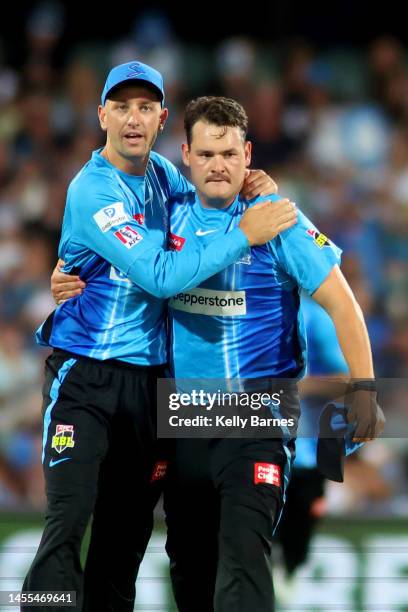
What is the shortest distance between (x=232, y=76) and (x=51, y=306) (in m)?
3.06

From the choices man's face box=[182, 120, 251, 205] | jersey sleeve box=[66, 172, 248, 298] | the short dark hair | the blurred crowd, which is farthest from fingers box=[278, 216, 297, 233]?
the blurred crowd

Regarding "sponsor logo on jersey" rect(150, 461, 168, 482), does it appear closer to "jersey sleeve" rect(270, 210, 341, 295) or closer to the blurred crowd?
"jersey sleeve" rect(270, 210, 341, 295)

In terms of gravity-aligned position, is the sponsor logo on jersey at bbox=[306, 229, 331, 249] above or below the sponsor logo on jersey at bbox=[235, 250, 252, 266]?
above

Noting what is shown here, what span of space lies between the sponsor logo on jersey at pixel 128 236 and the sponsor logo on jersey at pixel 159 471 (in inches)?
35.7

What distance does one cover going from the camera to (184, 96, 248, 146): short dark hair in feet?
14.4

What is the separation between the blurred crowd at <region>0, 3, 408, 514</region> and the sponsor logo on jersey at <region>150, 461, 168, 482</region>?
9.24ft

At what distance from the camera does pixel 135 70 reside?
14.9 ft

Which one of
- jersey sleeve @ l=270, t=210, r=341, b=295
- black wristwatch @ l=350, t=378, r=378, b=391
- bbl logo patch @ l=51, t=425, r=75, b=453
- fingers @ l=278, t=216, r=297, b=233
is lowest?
bbl logo patch @ l=51, t=425, r=75, b=453

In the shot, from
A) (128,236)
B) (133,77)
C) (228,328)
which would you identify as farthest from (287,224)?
(133,77)

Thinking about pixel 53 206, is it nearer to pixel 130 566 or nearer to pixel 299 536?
pixel 299 536

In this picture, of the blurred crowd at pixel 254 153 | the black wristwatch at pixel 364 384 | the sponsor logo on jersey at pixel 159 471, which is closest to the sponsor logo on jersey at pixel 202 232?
the black wristwatch at pixel 364 384

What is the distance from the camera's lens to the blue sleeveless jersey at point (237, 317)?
4406mm

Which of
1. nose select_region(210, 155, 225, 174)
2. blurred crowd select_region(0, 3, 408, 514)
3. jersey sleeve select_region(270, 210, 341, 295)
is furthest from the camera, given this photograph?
blurred crowd select_region(0, 3, 408, 514)

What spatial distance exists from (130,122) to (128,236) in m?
0.49
